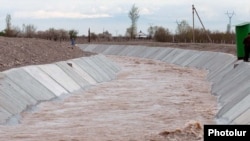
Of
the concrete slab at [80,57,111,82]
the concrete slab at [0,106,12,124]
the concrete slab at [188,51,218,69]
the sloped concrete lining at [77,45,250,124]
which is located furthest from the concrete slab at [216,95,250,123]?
the concrete slab at [188,51,218,69]

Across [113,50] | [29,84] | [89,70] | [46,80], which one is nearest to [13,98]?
[29,84]

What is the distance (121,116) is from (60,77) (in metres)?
9.06

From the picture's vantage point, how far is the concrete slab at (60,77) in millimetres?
25216

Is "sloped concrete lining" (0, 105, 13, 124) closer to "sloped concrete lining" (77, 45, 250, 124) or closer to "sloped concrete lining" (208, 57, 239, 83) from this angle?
"sloped concrete lining" (77, 45, 250, 124)

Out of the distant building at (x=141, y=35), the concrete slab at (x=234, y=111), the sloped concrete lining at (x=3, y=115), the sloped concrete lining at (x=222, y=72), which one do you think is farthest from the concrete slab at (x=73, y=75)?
the distant building at (x=141, y=35)

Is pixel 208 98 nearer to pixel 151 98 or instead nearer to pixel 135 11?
pixel 151 98

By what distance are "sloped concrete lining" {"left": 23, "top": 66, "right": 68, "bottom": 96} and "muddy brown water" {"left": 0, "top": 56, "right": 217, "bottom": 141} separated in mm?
710

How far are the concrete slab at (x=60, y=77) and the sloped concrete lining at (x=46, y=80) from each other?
0.48 m

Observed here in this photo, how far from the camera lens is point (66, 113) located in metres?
18.4

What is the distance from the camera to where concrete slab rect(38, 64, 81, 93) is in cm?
2522

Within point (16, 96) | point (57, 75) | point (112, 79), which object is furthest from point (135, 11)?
point (16, 96)

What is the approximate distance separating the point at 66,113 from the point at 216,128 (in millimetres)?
8869

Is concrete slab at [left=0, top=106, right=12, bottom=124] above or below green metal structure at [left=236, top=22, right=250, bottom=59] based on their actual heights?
below

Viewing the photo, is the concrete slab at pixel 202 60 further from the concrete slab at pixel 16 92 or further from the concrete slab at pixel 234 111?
the concrete slab at pixel 234 111
